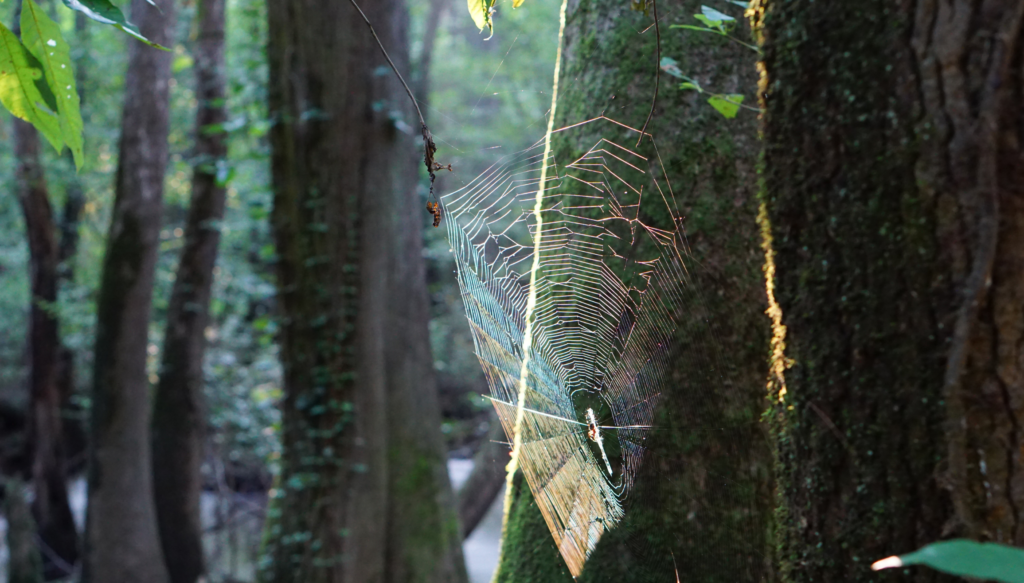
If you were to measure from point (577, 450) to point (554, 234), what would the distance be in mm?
621

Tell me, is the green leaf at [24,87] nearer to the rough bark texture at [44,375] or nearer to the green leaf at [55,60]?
the green leaf at [55,60]

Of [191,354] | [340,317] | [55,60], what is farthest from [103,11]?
[191,354]

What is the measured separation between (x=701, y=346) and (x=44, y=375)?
10.8 metres

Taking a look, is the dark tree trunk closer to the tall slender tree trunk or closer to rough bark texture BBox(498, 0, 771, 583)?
the tall slender tree trunk

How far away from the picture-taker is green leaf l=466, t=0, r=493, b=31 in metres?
1.41

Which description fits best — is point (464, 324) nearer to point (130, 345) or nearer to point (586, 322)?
point (130, 345)

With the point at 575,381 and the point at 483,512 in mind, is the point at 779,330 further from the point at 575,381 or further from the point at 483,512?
the point at 483,512

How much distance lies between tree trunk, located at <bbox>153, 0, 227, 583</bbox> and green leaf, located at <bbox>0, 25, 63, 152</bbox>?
7.27 meters

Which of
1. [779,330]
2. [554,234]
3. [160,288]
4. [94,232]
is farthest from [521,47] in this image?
[779,330]

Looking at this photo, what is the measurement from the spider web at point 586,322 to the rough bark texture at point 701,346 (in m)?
0.05

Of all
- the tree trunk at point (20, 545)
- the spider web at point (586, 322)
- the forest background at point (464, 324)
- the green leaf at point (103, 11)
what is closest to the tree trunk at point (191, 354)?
the forest background at point (464, 324)

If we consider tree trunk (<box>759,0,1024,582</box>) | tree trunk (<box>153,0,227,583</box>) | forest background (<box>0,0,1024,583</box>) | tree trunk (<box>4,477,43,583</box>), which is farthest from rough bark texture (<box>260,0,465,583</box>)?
tree trunk (<box>4,477,43,583</box>)

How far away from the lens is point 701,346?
1905 mm

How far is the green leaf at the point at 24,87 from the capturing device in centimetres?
114
